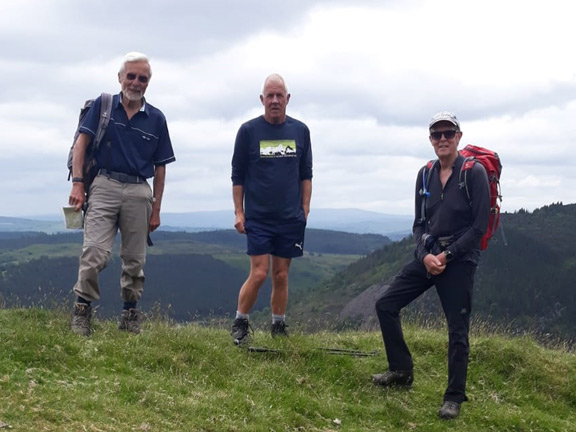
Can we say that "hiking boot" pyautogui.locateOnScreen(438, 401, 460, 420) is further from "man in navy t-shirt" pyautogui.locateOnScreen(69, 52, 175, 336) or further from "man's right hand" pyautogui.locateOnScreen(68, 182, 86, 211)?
"man's right hand" pyautogui.locateOnScreen(68, 182, 86, 211)

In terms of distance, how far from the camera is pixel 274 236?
796 centimetres

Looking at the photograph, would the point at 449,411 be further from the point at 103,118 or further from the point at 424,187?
the point at 103,118

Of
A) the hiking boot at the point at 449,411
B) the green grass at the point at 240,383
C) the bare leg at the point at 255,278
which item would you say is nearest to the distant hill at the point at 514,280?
the green grass at the point at 240,383

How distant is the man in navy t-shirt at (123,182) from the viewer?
7414 millimetres

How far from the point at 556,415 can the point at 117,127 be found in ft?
22.0

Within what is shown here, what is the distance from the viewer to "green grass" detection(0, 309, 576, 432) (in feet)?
19.0

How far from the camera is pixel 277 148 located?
787cm

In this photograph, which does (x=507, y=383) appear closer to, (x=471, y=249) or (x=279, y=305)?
(x=471, y=249)

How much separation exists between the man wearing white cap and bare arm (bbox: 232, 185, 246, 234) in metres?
2.20

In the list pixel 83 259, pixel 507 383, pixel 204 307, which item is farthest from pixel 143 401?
pixel 204 307

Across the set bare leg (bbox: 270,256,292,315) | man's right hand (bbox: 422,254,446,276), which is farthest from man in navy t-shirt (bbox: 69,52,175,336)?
man's right hand (bbox: 422,254,446,276)

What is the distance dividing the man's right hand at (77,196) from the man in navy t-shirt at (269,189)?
6.19 feet

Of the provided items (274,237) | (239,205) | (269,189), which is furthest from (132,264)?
(269,189)

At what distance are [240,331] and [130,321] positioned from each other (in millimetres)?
1484
